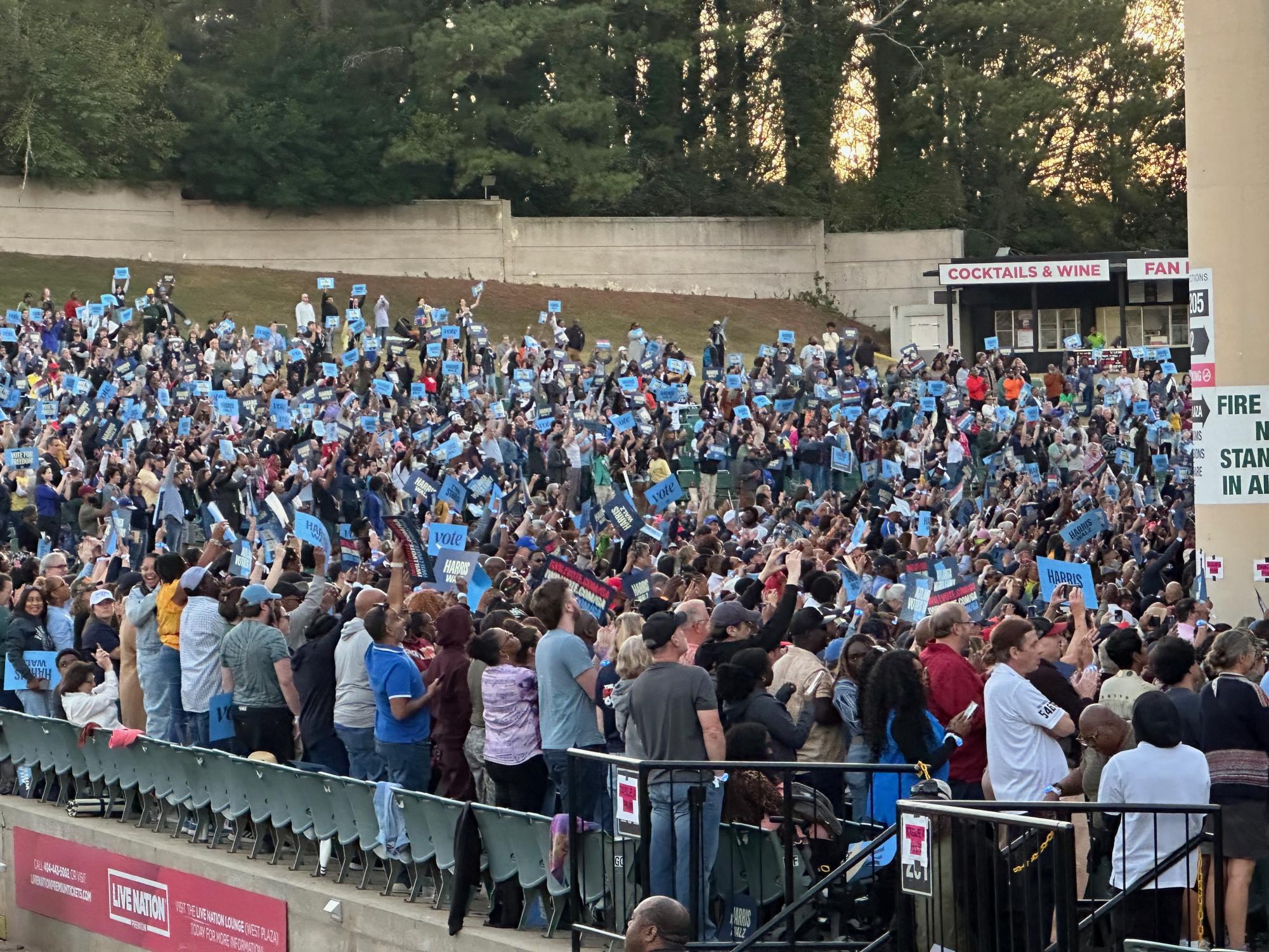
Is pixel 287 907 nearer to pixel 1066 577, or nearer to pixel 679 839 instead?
pixel 679 839

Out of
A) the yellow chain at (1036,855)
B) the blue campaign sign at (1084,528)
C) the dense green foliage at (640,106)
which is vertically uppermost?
the dense green foliage at (640,106)

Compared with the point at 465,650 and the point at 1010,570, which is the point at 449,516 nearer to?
the point at 1010,570

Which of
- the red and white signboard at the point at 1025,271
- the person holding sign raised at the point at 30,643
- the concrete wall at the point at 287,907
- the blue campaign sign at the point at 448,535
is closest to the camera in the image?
the concrete wall at the point at 287,907

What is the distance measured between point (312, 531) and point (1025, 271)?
39.7 m

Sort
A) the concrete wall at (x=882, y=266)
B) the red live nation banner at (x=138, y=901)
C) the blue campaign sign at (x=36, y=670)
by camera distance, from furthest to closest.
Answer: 1. the concrete wall at (x=882, y=266)
2. the blue campaign sign at (x=36, y=670)
3. the red live nation banner at (x=138, y=901)

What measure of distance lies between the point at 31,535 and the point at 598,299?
36580 mm

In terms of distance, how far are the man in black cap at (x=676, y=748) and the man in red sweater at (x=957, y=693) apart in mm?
1128

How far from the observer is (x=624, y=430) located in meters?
30.6

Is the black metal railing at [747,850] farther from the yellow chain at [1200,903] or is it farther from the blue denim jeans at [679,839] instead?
the yellow chain at [1200,903]

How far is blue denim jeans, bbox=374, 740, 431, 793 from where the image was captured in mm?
11016

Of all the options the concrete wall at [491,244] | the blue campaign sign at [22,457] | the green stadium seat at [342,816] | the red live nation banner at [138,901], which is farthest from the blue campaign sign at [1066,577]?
the concrete wall at [491,244]

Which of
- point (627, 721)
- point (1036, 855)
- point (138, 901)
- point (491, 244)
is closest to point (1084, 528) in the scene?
point (138, 901)

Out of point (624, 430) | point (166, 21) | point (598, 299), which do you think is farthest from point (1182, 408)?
point (166, 21)

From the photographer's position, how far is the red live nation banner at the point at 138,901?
39.1 ft
